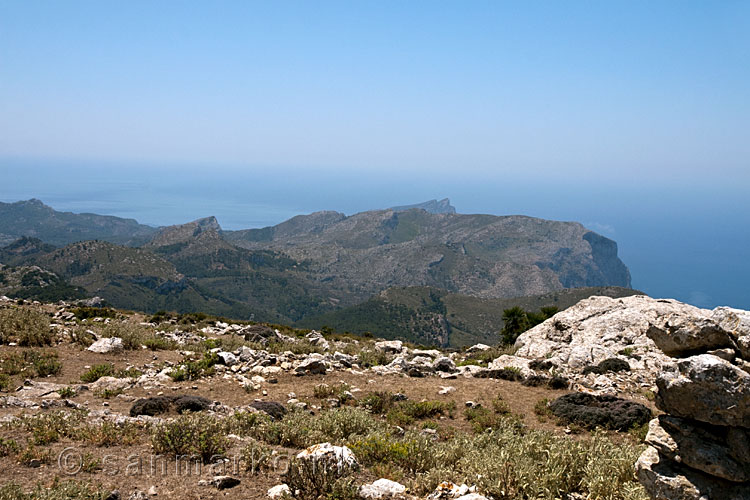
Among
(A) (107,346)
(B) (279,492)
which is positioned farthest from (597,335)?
(A) (107,346)

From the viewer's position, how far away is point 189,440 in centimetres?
742

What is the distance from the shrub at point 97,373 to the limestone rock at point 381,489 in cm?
1091

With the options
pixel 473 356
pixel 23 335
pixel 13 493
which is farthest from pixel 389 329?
pixel 13 493

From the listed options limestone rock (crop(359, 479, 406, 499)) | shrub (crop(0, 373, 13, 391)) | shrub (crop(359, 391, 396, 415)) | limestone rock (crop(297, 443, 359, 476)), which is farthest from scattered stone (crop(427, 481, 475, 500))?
shrub (crop(0, 373, 13, 391))

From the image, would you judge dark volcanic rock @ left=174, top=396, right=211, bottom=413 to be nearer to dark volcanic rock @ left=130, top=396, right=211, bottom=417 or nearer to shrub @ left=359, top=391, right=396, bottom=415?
dark volcanic rock @ left=130, top=396, right=211, bottom=417

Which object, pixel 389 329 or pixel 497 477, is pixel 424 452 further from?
pixel 389 329

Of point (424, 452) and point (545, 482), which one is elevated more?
point (545, 482)

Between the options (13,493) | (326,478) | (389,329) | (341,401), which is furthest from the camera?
(389,329)

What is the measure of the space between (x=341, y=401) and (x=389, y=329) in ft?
461

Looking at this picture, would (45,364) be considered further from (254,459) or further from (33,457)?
(254,459)

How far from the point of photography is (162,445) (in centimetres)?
739

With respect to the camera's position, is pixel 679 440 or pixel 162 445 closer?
pixel 679 440

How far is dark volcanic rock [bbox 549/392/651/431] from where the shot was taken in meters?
10.6

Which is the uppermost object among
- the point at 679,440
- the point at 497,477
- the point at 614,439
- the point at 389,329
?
the point at 679,440
